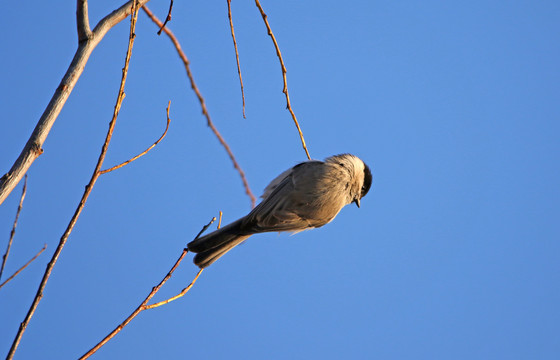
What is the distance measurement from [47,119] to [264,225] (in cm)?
197

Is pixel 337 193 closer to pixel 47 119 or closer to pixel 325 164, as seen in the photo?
pixel 325 164

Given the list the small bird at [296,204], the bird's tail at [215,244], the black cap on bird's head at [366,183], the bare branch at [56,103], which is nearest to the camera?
the bare branch at [56,103]

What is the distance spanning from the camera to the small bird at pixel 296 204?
3580mm

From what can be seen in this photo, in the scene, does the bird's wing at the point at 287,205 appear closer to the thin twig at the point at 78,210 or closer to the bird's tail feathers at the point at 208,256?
the bird's tail feathers at the point at 208,256

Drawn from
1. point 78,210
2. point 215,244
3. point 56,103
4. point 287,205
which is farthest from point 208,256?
point 78,210

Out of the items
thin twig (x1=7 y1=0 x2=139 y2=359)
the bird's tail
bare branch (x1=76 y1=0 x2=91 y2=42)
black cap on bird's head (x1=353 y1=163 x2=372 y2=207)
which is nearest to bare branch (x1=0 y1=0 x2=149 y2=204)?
bare branch (x1=76 y1=0 x2=91 y2=42)

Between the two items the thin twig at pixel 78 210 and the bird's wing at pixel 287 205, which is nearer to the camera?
the thin twig at pixel 78 210

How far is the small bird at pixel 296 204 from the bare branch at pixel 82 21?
1.59 meters

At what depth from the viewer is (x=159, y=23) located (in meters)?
2.66

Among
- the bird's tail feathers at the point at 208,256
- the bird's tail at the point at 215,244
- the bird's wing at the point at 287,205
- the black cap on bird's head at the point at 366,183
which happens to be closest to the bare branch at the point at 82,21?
the bird's tail at the point at 215,244

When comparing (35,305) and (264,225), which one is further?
(264,225)

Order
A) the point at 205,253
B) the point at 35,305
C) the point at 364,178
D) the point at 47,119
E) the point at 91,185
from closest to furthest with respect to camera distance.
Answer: the point at 35,305
the point at 91,185
the point at 47,119
the point at 205,253
the point at 364,178

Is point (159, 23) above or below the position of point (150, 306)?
above

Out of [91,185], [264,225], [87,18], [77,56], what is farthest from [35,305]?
[264,225]
